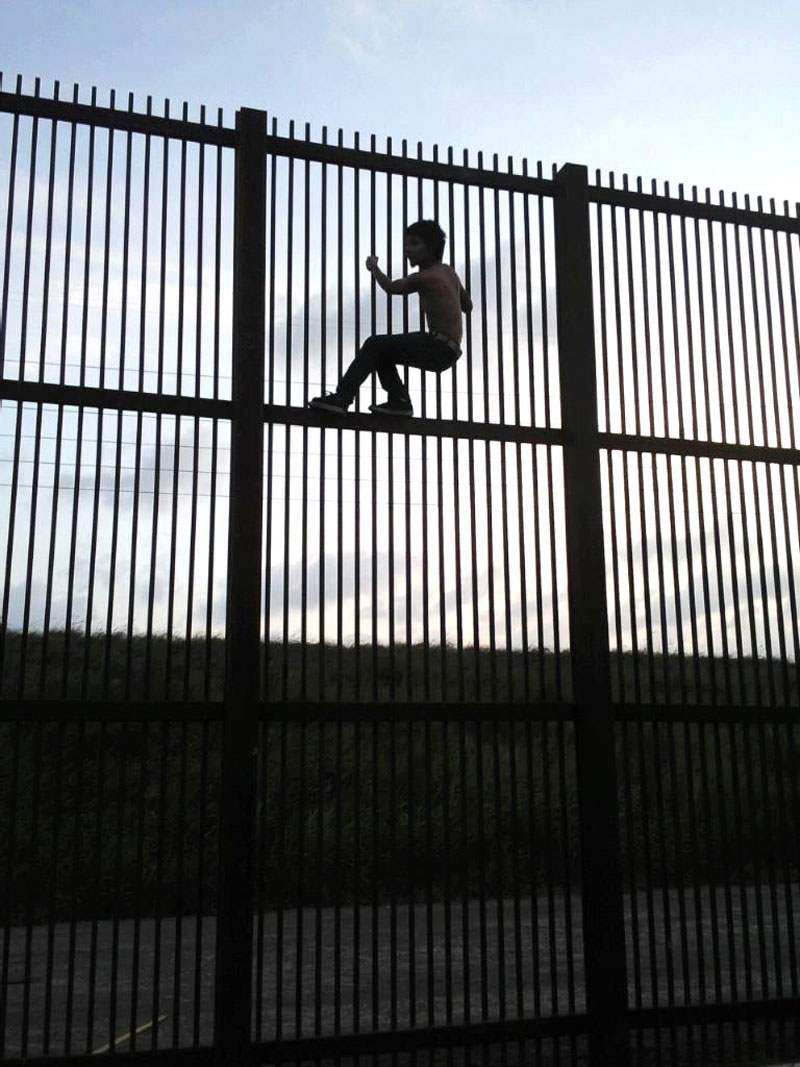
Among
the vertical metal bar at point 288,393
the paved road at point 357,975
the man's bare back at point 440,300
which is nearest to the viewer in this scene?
the paved road at point 357,975

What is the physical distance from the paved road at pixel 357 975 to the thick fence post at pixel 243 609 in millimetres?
163

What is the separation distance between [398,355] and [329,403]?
1.86 ft

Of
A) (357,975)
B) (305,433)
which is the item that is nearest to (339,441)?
(305,433)

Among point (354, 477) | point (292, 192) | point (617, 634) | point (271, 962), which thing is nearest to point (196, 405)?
point (354, 477)

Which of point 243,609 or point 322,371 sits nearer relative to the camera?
point 243,609

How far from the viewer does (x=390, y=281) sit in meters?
7.16

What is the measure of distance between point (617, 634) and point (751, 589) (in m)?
1.18

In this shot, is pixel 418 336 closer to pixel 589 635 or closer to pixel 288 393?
pixel 288 393

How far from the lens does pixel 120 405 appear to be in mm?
6484

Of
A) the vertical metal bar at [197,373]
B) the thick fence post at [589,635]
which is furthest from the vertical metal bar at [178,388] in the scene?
the thick fence post at [589,635]

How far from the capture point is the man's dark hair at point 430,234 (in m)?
7.30

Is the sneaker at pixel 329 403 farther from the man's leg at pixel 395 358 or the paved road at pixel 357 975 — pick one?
the paved road at pixel 357 975

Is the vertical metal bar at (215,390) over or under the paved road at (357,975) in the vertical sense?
over

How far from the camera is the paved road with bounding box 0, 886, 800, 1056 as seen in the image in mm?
6027
